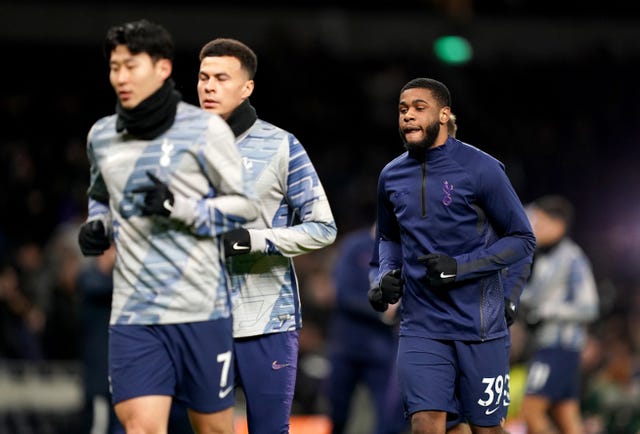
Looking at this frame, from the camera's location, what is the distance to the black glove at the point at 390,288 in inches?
281

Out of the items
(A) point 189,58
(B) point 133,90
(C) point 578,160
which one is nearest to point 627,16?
(C) point 578,160

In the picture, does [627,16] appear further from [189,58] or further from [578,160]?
[189,58]

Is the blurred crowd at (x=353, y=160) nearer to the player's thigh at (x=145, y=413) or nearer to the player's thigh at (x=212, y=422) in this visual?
the player's thigh at (x=212, y=422)

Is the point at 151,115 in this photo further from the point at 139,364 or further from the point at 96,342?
the point at 96,342

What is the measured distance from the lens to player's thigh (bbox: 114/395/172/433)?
5.91 m

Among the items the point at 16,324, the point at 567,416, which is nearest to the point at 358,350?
the point at 567,416

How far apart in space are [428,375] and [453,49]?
633 inches

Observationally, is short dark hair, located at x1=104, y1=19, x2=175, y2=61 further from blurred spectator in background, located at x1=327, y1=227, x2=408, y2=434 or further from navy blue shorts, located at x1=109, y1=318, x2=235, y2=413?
blurred spectator in background, located at x1=327, y1=227, x2=408, y2=434

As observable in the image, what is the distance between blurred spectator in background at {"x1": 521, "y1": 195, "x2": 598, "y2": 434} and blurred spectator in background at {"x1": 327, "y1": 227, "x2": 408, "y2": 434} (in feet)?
3.85

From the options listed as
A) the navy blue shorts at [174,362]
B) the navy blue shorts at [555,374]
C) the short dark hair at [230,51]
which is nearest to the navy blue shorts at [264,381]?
the navy blue shorts at [174,362]

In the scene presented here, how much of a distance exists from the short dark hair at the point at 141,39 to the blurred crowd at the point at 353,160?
630cm

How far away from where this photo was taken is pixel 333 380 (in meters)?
11.6

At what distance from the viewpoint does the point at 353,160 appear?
778 inches

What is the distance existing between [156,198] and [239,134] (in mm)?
1218
